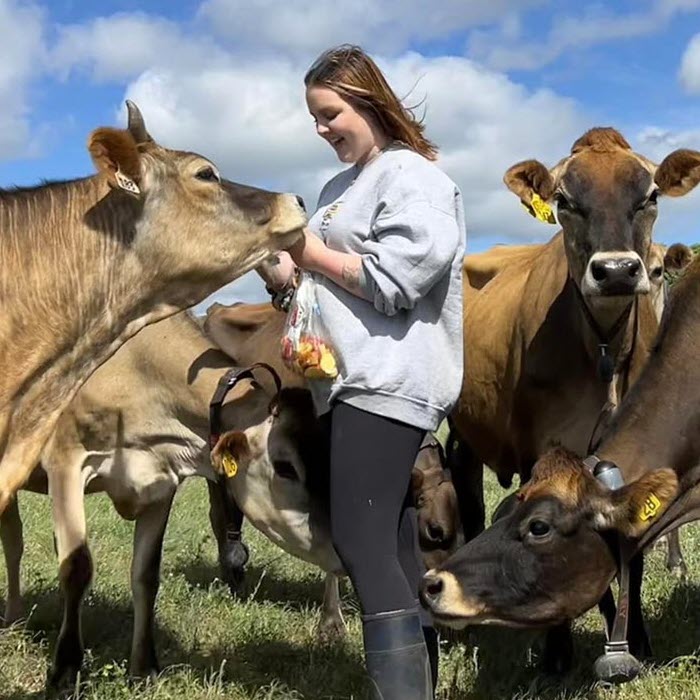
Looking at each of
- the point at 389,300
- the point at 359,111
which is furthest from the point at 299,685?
the point at 359,111

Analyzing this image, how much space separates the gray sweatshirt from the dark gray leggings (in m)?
0.06

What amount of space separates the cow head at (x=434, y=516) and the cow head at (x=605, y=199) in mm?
1316

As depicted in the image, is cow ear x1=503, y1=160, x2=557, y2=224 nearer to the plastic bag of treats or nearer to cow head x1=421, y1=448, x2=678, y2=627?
cow head x1=421, y1=448, x2=678, y2=627

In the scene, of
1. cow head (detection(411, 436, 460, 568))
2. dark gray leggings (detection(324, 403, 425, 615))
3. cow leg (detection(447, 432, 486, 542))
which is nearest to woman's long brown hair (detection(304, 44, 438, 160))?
dark gray leggings (detection(324, 403, 425, 615))

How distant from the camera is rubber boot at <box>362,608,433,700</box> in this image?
393 centimetres

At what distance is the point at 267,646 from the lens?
616 cm

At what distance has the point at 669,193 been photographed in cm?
A: 623

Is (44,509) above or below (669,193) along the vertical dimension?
below

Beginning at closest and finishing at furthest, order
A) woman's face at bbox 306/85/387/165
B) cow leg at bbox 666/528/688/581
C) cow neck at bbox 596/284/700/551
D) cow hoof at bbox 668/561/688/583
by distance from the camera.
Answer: woman's face at bbox 306/85/387/165
cow neck at bbox 596/284/700/551
cow hoof at bbox 668/561/688/583
cow leg at bbox 666/528/688/581

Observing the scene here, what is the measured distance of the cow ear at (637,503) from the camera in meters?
4.14

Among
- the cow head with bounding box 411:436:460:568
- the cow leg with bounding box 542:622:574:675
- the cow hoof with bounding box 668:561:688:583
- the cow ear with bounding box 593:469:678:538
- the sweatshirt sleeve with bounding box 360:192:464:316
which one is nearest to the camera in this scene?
the sweatshirt sleeve with bounding box 360:192:464:316

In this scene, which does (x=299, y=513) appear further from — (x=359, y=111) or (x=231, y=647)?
(x=359, y=111)

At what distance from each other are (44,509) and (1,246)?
7.10 m

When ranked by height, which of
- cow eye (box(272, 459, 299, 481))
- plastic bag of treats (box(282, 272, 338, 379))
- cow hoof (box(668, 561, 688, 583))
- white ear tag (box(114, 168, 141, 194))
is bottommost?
cow hoof (box(668, 561, 688, 583))
